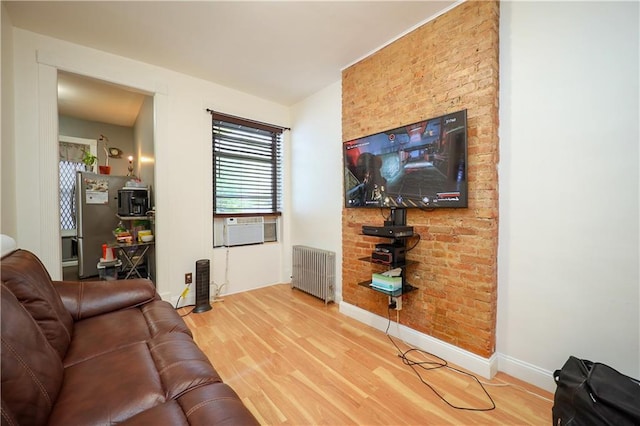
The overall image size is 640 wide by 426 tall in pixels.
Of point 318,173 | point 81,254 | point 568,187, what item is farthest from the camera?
point 81,254

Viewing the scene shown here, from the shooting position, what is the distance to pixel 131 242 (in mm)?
3184

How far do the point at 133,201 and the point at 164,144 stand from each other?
2.89ft

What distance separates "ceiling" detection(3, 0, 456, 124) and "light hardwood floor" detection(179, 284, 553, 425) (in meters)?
2.77

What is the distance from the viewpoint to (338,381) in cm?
175

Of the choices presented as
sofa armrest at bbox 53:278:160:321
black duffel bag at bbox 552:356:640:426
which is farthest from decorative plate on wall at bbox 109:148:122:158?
black duffel bag at bbox 552:356:640:426

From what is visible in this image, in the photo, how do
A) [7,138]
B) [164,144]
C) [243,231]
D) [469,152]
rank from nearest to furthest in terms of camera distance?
[469,152]
[7,138]
[164,144]
[243,231]

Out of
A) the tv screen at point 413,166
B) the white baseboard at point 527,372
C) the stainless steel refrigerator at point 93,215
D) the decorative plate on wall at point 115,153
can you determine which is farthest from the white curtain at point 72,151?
the white baseboard at point 527,372

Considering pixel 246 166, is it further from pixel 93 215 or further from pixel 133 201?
pixel 93 215

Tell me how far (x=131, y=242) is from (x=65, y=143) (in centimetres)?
308

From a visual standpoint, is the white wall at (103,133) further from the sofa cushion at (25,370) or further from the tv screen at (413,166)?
the tv screen at (413,166)

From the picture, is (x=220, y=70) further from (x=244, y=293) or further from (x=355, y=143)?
(x=244, y=293)

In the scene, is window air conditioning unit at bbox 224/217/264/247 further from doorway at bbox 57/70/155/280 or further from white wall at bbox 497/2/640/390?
white wall at bbox 497/2/640/390

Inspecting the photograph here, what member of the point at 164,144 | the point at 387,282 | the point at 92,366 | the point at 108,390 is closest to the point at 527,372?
the point at 387,282

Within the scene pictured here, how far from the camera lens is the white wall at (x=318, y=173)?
10.4 feet
